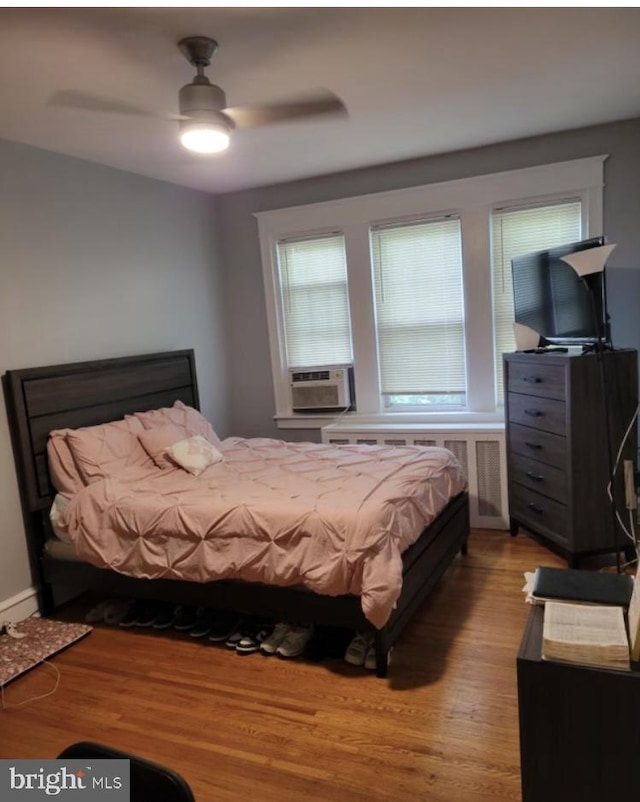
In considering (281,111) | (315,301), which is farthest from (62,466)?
(315,301)

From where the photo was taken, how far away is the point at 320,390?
15.5ft

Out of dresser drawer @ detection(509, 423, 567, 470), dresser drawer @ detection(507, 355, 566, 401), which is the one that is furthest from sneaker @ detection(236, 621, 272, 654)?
dresser drawer @ detection(507, 355, 566, 401)

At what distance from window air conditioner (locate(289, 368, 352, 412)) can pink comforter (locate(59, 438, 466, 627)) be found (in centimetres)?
126

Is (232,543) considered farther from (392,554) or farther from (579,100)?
(579,100)

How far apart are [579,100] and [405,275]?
1.60 m

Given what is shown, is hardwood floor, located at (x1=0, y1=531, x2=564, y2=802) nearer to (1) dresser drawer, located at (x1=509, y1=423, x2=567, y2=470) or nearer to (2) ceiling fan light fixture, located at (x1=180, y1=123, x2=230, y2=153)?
(1) dresser drawer, located at (x1=509, y1=423, x2=567, y2=470)

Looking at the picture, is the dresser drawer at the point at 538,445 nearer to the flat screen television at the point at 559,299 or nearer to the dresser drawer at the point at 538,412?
the dresser drawer at the point at 538,412

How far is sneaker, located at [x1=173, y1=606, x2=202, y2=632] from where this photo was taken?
304 cm

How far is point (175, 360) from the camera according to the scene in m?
4.23

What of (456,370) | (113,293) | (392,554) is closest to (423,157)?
(456,370)

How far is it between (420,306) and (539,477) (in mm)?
1581

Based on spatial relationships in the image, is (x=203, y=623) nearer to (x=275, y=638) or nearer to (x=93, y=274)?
(x=275, y=638)

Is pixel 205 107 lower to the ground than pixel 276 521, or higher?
higher

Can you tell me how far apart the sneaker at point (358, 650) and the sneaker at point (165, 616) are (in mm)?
1010
